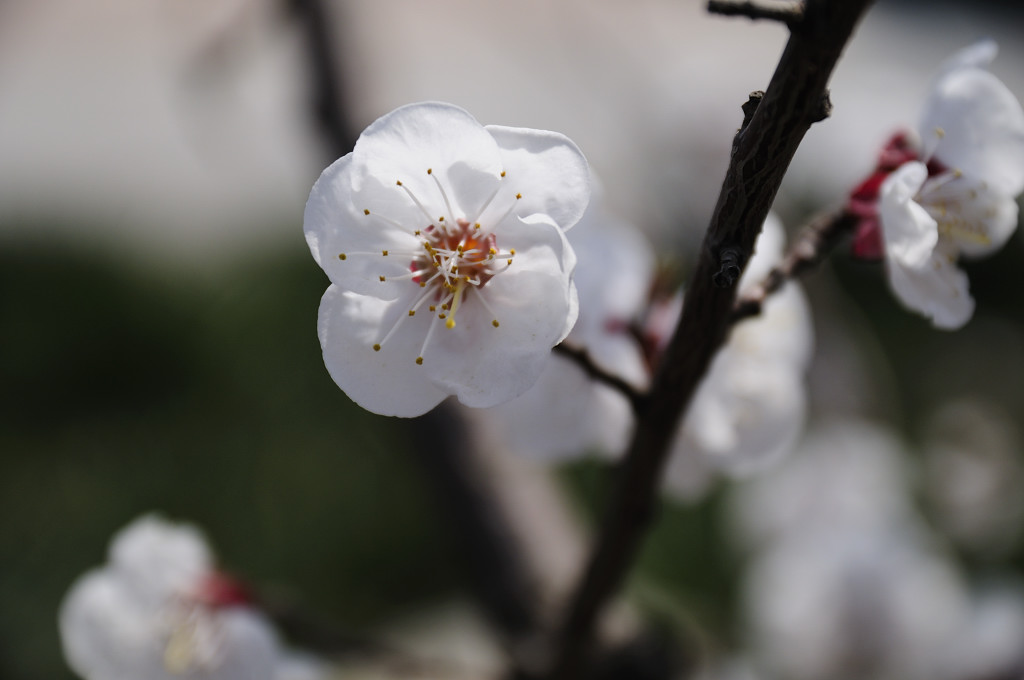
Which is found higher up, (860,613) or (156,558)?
(156,558)

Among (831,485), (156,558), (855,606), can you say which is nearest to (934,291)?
(156,558)

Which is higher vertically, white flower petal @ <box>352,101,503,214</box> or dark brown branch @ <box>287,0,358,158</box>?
white flower petal @ <box>352,101,503,214</box>

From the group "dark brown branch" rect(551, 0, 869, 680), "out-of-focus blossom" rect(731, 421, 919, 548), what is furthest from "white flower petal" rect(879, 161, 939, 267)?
"out-of-focus blossom" rect(731, 421, 919, 548)

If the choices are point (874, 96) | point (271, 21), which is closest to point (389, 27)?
point (874, 96)

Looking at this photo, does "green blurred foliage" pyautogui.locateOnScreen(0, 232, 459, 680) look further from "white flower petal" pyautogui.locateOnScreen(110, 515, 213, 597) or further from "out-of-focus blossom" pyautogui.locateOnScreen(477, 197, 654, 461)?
"out-of-focus blossom" pyautogui.locateOnScreen(477, 197, 654, 461)

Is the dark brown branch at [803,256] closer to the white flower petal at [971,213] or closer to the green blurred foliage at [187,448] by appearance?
the white flower petal at [971,213]

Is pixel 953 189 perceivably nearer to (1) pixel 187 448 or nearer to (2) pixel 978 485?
(2) pixel 978 485
